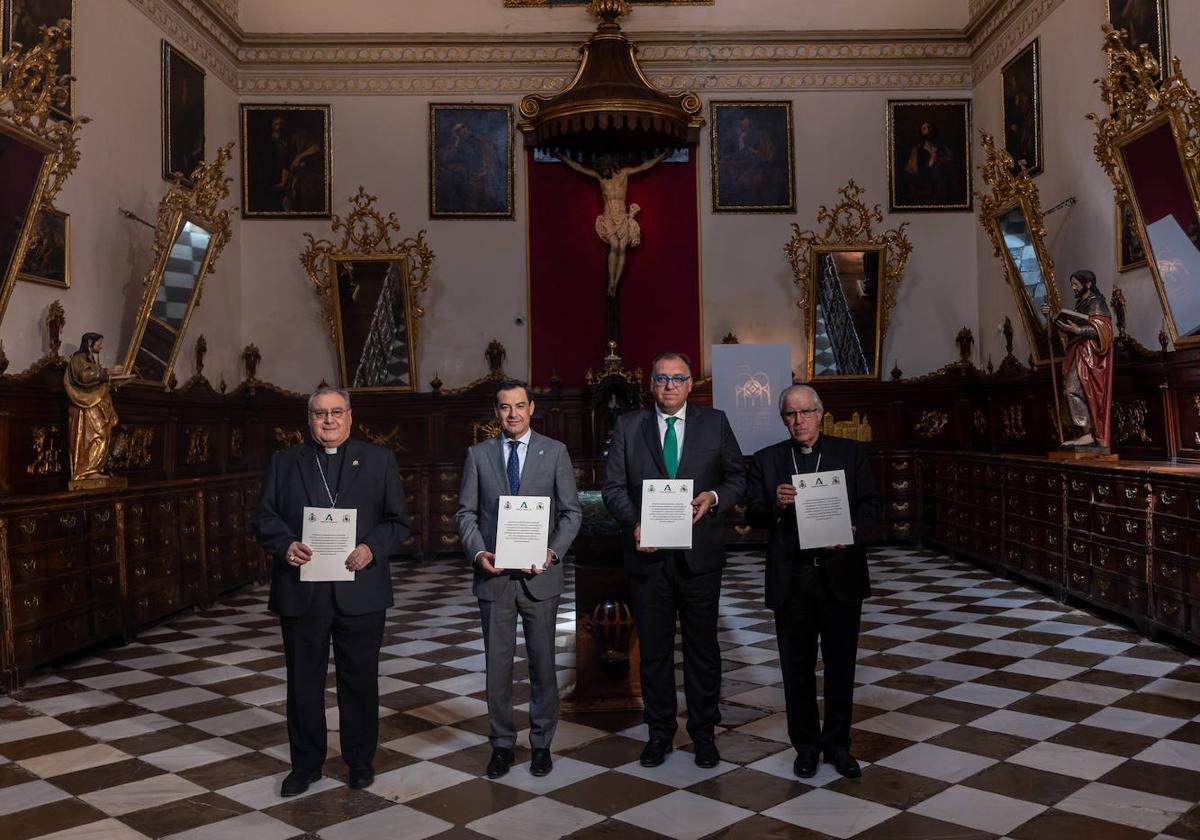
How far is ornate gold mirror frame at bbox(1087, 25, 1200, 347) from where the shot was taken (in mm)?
6379

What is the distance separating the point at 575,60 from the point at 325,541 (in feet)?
31.4

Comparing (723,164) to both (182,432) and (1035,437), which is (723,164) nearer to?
(1035,437)

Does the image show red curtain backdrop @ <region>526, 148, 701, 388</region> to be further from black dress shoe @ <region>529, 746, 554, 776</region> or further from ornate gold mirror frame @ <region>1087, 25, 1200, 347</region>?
black dress shoe @ <region>529, 746, 554, 776</region>

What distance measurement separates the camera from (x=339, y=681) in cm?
412

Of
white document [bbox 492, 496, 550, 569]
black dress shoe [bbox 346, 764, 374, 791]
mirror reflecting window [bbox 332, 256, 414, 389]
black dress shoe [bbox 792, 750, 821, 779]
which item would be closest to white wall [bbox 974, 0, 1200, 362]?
black dress shoe [bbox 792, 750, 821, 779]

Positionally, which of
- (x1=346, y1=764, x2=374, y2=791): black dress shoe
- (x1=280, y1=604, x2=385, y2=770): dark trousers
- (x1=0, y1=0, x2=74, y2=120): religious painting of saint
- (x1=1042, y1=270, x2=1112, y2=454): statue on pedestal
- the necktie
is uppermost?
(x1=0, y1=0, x2=74, y2=120): religious painting of saint

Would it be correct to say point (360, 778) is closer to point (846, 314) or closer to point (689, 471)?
point (689, 471)

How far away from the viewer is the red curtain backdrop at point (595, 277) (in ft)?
39.6

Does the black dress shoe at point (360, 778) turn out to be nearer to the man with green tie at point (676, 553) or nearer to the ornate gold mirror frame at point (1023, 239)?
the man with green tie at point (676, 553)

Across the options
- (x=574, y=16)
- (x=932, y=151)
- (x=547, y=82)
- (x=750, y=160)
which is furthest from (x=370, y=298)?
(x=932, y=151)

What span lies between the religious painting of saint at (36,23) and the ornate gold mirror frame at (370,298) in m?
3.59

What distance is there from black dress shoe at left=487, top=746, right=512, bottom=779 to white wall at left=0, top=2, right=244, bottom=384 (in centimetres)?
525

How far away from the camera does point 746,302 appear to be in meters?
12.1

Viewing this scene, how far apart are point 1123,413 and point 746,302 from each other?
4.83m
